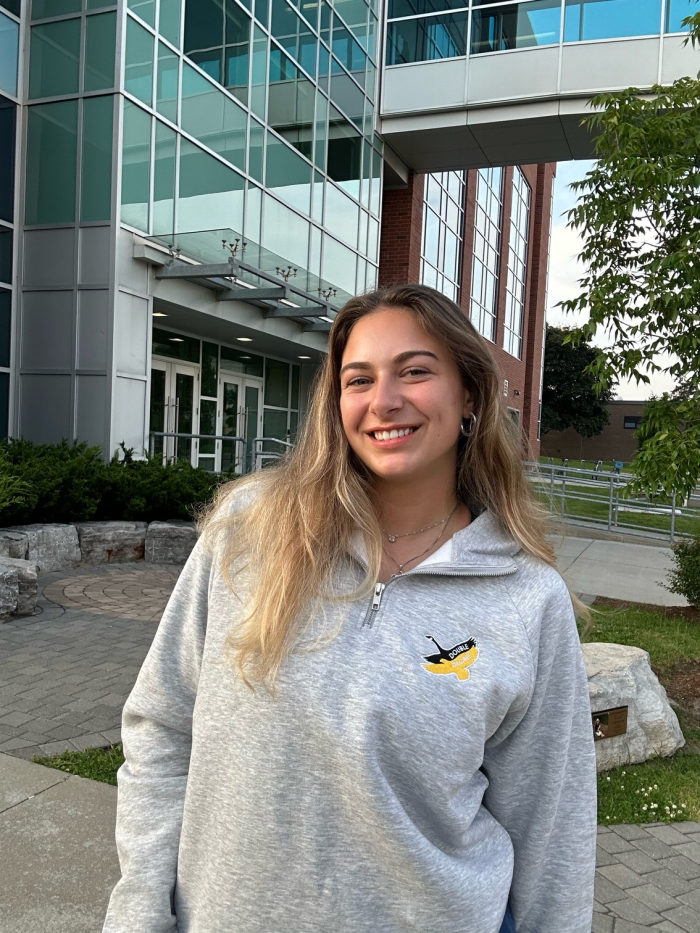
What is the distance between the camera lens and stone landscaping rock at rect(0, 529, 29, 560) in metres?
7.51

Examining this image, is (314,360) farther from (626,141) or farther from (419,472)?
(419,472)

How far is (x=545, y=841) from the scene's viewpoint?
148 cm

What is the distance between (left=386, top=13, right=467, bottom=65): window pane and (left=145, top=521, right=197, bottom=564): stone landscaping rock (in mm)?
12826

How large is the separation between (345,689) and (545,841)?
53 centimetres

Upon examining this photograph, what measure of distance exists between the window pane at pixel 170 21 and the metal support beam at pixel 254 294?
3.73m

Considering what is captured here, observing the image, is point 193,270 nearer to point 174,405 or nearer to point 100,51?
point 100,51

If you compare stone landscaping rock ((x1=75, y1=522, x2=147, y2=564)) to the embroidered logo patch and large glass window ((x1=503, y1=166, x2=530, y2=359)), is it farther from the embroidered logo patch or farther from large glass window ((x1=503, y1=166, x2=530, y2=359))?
large glass window ((x1=503, y1=166, x2=530, y2=359))

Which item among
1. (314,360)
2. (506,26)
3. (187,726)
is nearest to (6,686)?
(187,726)


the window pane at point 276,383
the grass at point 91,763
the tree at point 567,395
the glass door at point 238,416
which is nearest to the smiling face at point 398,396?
the grass at point 91,763

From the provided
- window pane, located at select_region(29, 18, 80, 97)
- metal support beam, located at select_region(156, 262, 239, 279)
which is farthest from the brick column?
window pane, located at select_region(29, 18, 80, 97)

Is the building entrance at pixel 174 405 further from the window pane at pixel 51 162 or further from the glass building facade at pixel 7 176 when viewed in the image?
the window pane at pixel 51 162

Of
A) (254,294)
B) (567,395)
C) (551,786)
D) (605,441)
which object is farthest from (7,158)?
(605,441)

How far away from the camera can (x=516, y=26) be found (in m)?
16.1

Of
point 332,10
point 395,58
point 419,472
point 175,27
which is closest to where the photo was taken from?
point 419,472
